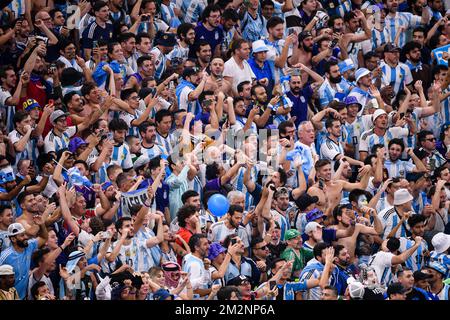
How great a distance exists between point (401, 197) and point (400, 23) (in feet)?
15.0

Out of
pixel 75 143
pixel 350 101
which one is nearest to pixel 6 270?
pixel 75 143

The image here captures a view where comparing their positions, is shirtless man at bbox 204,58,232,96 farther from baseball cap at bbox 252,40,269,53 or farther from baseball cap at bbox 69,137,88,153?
baseball cap at bbox 69,137,88,153

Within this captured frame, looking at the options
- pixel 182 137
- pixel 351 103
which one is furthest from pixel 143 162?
pixel 351 103

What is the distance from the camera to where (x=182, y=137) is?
20297 millimetres

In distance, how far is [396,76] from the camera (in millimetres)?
23328

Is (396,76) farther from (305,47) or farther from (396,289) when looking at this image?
(396,289)

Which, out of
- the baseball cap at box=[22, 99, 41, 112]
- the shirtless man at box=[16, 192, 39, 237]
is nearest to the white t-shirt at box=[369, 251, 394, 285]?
the shirtless man at box=[16, 192, 39, 237]

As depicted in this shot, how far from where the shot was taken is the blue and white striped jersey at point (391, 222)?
20.1 metres

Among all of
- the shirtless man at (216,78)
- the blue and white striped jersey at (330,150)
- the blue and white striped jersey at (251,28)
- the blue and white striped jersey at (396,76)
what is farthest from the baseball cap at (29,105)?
the blue and white striped jersey at (396,76)

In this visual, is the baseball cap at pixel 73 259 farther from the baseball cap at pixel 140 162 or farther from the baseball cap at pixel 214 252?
the baseball cap at pixel 140 162

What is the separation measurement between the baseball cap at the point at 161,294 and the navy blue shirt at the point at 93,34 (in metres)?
5.28

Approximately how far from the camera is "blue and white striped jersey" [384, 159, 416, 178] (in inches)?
844

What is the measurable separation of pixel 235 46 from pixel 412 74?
3.02 m
